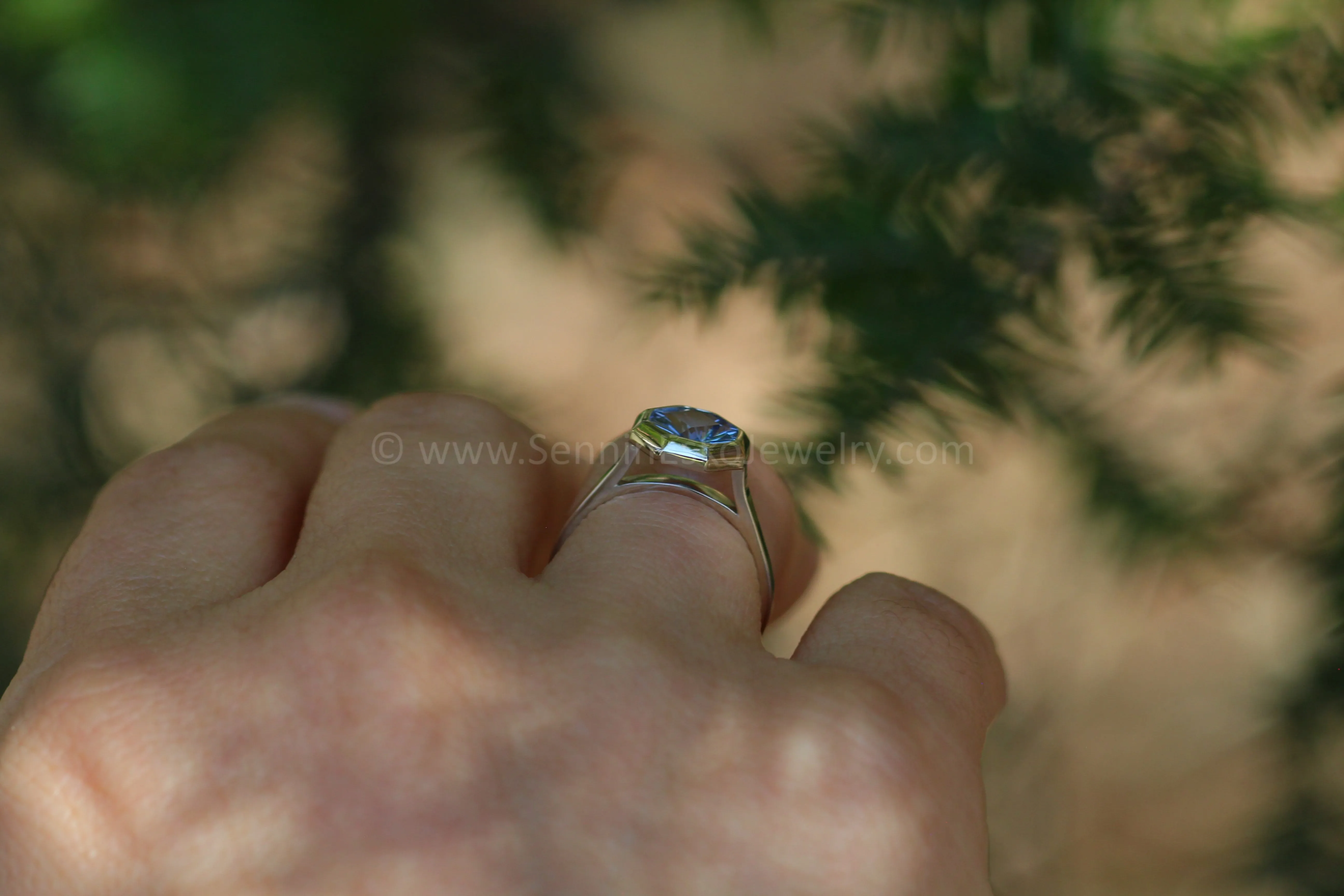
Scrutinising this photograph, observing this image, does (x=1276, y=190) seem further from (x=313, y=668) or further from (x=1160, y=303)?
(x=313, y=668)

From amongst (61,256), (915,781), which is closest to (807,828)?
(915,781)

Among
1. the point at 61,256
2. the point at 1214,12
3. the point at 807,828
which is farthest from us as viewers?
the point at 61,256

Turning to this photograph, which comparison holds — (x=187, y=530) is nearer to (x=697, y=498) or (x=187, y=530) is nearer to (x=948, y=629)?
(x=697, y=498)

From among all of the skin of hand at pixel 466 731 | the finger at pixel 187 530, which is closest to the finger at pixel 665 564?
the skin of hand at pixel 466 731

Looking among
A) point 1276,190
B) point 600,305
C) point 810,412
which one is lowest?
point 600,305

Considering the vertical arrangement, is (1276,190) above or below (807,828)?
above

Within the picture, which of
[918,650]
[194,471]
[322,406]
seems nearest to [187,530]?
[194,471]

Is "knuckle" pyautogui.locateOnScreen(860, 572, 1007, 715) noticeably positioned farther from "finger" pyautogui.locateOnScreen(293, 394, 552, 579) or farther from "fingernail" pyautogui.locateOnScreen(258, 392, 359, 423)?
"fingernail" pyautogui.locateOnScreen(258, 392, 359, 423)
